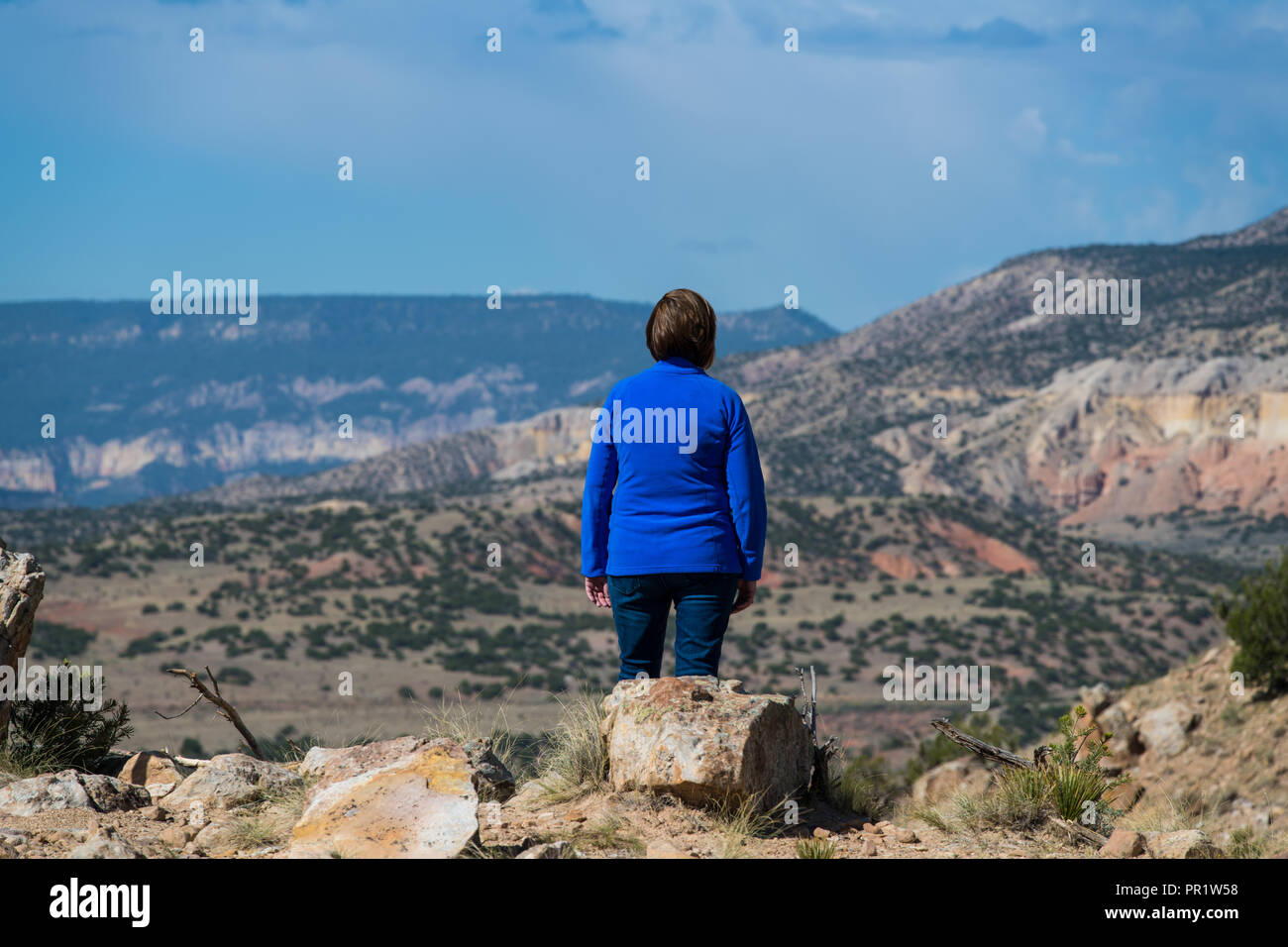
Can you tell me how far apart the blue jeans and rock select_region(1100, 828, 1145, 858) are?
174 cm

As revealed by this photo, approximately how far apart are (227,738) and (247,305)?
1367cm

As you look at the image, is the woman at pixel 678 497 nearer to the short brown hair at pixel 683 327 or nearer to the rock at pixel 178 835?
the short brown hair at pixel 683 327

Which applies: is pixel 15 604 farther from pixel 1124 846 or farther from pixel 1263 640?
pixel 1263 640

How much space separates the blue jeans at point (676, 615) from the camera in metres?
5.40

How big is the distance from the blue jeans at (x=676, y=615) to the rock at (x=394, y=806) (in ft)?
2.97

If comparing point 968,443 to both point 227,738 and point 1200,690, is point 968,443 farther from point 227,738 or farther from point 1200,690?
point 1200,690

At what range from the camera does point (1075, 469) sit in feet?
333

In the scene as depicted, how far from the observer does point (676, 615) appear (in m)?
5.52

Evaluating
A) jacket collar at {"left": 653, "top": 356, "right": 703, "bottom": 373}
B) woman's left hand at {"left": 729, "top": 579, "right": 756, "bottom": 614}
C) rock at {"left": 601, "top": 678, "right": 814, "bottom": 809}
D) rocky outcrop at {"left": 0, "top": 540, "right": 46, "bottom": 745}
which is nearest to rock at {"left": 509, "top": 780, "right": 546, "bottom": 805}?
rock at {"left": 601, "top": 678, "right": 814, "bottom": 809}

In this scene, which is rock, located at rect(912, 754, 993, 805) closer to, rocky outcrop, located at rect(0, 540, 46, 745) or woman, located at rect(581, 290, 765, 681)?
woman, located at rect(581, 290, 765, 681)

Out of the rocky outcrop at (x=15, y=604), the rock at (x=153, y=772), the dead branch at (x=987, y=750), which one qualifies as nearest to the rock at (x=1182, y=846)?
the dead branch at (x=987, y=750)

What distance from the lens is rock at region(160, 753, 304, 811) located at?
5945 millimetres

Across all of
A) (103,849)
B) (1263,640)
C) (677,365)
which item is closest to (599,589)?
(677,365)

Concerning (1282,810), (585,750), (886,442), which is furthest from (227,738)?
(886,442)
